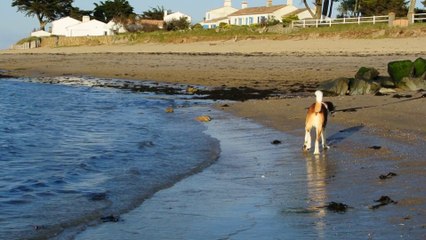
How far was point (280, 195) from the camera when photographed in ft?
21.8

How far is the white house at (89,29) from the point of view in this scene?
74.3m

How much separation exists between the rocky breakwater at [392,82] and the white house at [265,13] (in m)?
51.0

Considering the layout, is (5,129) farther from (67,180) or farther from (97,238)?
(97,238)

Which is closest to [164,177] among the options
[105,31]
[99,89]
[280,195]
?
[280,195]

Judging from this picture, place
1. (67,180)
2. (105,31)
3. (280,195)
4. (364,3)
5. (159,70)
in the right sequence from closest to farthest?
(280,195)
(67,180)
(159,70)
(364,3)
(105,31)

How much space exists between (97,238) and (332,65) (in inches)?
817

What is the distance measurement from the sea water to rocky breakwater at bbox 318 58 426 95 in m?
3.45

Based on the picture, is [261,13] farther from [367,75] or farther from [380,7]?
[367,75]

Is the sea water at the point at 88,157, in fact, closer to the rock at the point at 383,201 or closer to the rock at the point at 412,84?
the rock at the point at 383,201

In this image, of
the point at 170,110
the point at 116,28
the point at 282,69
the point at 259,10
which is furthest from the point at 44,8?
the point at 170,110

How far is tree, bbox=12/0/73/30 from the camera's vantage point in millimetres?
88250

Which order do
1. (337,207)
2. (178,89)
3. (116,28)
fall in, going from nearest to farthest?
(337,207) → (178,89) → (116,28)

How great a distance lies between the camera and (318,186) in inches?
273

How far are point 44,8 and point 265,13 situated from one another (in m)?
33.7
